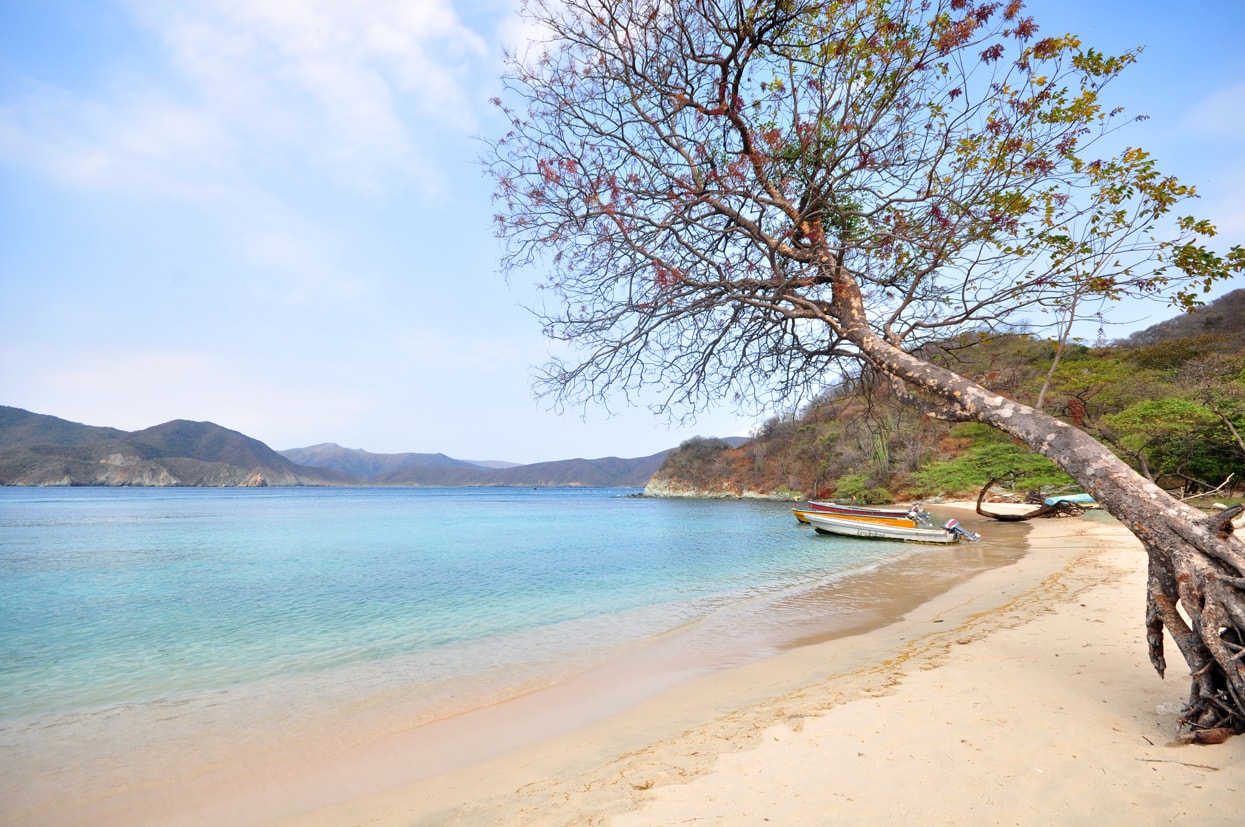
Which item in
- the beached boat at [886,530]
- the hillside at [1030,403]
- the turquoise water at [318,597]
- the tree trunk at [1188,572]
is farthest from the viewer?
the beached boat at [886,530]

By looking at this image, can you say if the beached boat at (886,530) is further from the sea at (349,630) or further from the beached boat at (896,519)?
the sea at (349,630)

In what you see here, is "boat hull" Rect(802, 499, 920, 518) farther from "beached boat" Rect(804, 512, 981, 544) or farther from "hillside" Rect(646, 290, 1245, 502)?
"hillside" Rect(646, 290, 1245, 502)

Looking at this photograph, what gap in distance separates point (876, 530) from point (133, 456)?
156 metres

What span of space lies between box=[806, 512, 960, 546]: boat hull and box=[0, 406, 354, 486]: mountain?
487 ft

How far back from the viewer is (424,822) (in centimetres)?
339

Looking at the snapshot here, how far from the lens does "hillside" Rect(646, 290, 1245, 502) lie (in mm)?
5668

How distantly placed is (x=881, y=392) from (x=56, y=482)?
519ft

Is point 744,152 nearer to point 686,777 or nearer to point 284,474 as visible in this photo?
point 686,777

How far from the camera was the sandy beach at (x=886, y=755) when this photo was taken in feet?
8.99

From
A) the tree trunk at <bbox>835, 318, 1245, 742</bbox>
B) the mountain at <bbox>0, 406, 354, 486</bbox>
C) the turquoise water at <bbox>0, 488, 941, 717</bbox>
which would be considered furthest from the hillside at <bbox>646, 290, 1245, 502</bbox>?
the mountain at <bbox>0, 406, 354, 486</bbox>

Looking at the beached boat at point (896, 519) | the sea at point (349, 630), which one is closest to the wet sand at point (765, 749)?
the sea at point (349, 630)

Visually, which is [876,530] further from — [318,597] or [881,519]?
[318,597]

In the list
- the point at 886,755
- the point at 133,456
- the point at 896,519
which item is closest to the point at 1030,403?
the point at 886,755

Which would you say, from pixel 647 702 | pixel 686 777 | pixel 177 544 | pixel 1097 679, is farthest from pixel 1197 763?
pixel 177 544
